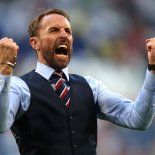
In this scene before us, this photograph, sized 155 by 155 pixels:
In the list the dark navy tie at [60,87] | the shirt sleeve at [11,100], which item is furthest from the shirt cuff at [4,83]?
the dark navy tie at [60,87]

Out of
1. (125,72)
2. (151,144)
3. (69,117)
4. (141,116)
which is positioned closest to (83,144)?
(69,117)

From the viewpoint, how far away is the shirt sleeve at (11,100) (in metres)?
2.09

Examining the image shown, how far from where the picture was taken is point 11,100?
2.26 metres

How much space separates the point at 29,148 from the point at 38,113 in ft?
0.50

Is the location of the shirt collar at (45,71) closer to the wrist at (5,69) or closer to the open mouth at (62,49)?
the open mouth at (62,49)

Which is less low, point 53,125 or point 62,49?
point 62,49

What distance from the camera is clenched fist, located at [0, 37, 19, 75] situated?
6.82ft

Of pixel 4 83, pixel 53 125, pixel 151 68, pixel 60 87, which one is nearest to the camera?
pixel 4 83

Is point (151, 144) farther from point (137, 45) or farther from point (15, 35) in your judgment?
point (15, 35)

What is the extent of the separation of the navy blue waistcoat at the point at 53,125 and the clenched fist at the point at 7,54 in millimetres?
315

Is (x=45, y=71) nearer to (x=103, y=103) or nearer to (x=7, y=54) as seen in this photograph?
(x=103, y=103)

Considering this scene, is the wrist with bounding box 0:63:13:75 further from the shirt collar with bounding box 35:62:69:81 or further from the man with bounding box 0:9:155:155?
the shirt collar with bounding box 35:62:69:81

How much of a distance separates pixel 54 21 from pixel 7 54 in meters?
0.50

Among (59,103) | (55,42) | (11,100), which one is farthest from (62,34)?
(11,100)
